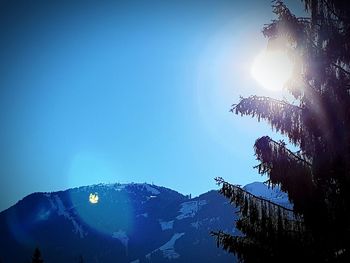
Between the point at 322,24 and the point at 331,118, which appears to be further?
the point at 322,24

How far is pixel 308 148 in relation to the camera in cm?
974

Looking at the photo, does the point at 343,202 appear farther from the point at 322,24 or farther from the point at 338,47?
the point at 322,24

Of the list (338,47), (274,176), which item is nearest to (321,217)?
(274,176)

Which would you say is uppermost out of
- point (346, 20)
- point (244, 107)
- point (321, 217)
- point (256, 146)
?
point (346, 20)

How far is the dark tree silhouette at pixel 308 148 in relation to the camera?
9.16m

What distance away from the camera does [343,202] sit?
29.8ft

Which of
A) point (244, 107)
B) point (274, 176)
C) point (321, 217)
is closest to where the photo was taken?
point (321, 217)

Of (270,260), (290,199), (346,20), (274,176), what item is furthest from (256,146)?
(346,20)

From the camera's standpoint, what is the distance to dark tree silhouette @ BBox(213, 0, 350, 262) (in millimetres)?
9164

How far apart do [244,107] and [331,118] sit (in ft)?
6.97

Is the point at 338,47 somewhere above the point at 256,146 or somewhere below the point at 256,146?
above

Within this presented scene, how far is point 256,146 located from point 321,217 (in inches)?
86.6

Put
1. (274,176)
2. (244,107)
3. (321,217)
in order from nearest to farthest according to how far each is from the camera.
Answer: (321,217)
(274,176)
(244,107)

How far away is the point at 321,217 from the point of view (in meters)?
9.04
